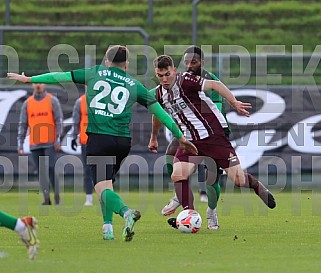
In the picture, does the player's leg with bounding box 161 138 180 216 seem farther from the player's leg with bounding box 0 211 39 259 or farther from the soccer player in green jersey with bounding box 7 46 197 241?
the player's leg with bounding box 0 211 39 259

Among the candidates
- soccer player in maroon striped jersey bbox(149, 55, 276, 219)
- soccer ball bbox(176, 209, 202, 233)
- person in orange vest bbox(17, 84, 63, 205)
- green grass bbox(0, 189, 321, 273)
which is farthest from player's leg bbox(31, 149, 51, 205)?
soccer ball bbox(176, 209, 202, 233)

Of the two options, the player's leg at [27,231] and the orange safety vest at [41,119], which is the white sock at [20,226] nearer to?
the player's leg at [27,231]

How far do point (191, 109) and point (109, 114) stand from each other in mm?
1603

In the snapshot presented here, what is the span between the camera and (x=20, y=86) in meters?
20.9

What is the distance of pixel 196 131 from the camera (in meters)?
11.9

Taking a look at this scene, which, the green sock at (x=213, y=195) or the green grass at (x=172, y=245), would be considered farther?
the green sock at (x=213, y=195)

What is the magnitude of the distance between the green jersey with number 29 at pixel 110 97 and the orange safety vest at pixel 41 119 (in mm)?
6787

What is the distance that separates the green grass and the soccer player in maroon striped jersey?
603 mm

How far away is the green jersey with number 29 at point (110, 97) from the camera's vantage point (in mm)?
10547

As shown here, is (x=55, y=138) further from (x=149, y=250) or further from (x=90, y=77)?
(x=149, y=250)

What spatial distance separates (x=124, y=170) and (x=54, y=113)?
12.1 feet

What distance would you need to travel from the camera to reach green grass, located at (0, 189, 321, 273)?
8.41m

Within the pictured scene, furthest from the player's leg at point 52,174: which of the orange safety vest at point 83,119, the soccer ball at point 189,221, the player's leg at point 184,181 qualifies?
the soccer ball at point 189,221

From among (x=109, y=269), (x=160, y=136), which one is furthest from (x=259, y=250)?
(x=160, y=136)
